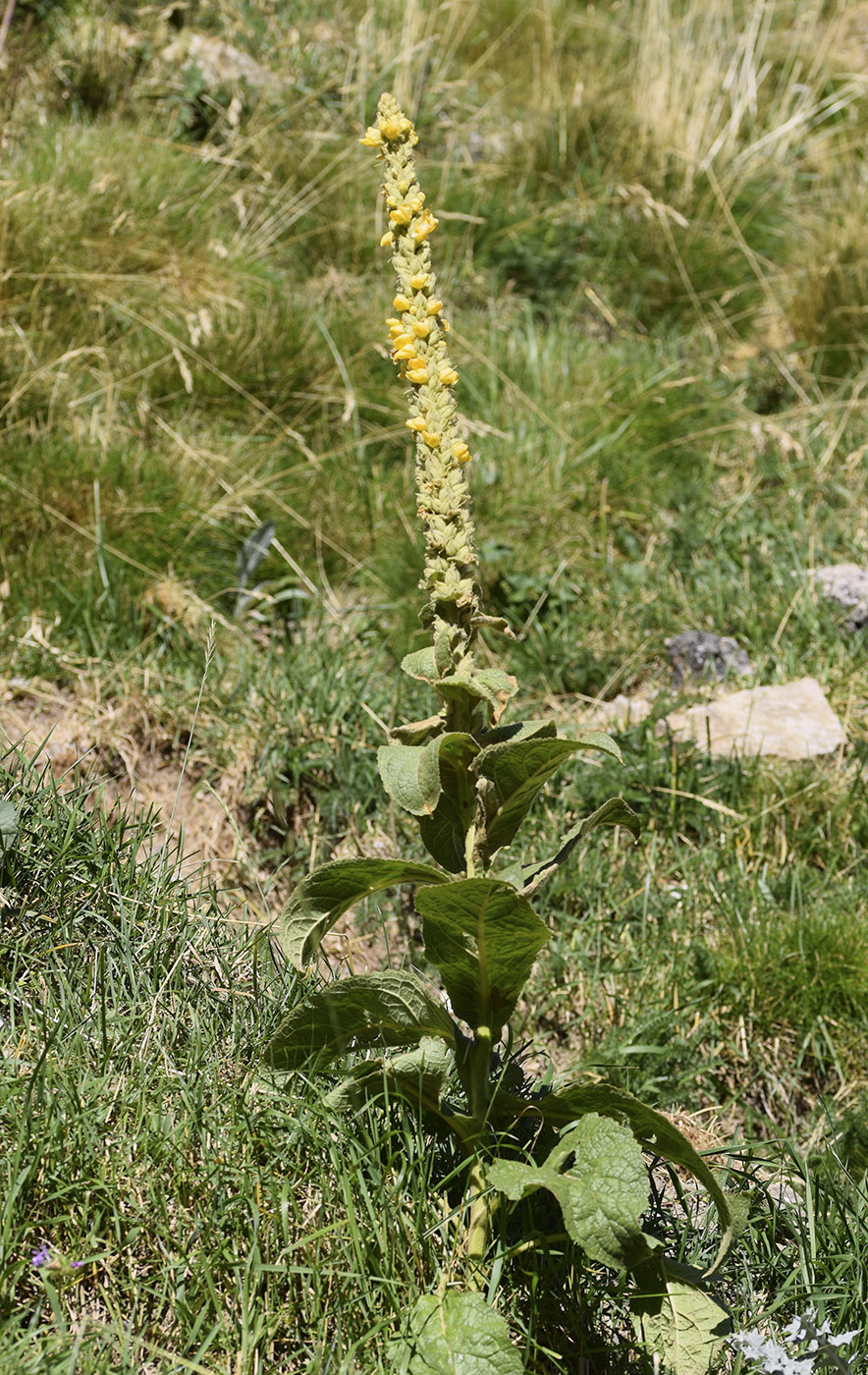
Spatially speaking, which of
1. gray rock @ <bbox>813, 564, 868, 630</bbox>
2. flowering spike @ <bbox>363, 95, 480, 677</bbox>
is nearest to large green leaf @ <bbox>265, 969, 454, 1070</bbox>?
flowering spike @ <bbox>363, 95, 480, 677</bbox>

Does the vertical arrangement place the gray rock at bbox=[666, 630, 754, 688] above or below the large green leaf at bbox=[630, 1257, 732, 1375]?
below

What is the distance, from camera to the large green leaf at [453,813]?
1.78 meters

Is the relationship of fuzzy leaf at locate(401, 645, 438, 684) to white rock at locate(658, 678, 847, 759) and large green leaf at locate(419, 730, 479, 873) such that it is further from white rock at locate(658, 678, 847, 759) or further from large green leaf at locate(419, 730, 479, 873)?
white rock at locate(658, 678, 847, 759)

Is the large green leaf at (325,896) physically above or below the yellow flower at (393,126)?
below

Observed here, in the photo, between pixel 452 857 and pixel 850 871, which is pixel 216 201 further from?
pixel 452 857

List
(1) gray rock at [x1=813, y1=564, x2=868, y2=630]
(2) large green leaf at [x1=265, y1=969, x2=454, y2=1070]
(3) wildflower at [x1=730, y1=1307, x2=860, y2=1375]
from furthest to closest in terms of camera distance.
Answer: (1) gray rock at [x1=813, y1=564, x2=868, y2=630]
(2) large green leaf at [x1=265, y1=969, x2=454, y2=1070]
(3) wildflower at [x1=730, y1=1307, x2=860, y2=1375]

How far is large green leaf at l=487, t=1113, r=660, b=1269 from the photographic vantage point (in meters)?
1.50

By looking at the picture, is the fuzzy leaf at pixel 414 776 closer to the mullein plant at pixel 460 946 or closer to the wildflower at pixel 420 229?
the mullein plant at pixel 460 946

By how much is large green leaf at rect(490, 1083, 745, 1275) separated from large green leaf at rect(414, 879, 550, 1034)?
5.1 inches

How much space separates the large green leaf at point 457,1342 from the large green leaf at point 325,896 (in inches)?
19.3

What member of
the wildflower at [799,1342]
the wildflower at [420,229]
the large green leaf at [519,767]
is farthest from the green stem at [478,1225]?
the wildflower at [420,229]

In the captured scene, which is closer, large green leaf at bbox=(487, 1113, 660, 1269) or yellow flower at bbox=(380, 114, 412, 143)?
large green leaf at bbox=(487, 1113, 660, 1269)

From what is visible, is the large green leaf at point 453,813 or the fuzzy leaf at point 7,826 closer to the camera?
the large green leaf at point 453,813

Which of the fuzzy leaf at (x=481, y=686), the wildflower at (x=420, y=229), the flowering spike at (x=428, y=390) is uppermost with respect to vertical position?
the wildflower at (x=420, y=229)
